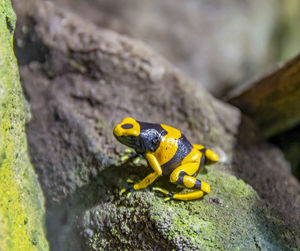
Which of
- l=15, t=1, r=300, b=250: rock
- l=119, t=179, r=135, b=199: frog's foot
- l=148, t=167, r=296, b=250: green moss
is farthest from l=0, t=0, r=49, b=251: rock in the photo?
l=148, t=167, r=296, b=250: green moss

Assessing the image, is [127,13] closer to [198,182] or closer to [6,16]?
[6,16]

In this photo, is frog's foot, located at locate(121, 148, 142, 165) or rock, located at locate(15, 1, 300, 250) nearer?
rock, located at locate(15, 1, 300, 250)

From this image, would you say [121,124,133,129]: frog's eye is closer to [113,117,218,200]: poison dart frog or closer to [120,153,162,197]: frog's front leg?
[113,117,218,200]: poison dart frog

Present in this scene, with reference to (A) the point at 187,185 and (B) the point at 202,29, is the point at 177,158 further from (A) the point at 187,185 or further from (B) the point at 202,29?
(B) the point at 202,29

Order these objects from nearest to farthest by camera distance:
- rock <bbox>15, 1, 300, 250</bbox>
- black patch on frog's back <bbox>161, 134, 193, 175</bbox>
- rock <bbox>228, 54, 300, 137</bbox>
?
rock <bbox>15, 1, 300, 250</bbox>, black patch on frog's back <bbox>161, 134, 193, 175</bbox>, rock <bbox>228, 54, 300, 137</bbox>

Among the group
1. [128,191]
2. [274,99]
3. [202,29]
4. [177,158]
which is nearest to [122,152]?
[128,191]

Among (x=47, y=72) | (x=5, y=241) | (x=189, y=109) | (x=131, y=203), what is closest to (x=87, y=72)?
(x=47, y=72)
